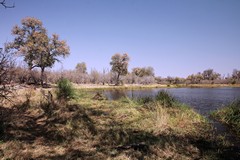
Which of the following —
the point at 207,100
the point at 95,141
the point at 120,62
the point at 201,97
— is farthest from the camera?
the point at 120,62

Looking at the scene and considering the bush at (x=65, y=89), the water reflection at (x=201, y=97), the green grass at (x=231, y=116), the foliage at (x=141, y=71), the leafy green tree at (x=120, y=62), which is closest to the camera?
the green grass at (x=231, y=116)

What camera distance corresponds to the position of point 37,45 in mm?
27250

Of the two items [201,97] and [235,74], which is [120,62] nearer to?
[201,97]

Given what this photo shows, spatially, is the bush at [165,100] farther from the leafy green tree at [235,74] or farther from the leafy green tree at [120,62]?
the leafy green tree at [235,74]

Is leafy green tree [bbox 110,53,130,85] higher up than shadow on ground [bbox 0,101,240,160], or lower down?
higher up

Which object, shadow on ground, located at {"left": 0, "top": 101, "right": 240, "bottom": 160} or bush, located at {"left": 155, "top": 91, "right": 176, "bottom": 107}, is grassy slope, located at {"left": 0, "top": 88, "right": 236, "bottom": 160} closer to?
shadow on ground, located at {"left": 0, "top": 101, "right": 240, "bottom": 160}

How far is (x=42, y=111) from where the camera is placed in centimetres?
707

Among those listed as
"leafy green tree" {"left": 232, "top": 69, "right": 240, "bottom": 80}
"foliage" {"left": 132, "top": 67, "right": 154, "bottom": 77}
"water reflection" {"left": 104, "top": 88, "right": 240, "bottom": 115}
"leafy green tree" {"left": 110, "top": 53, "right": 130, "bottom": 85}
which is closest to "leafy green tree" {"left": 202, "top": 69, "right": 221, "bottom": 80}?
"leafy green tree" {"left": 232, "top": 69, "right": 240, "bottom": 80}

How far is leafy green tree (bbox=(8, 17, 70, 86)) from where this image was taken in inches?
1058

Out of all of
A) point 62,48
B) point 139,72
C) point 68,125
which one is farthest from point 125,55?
point 68,125

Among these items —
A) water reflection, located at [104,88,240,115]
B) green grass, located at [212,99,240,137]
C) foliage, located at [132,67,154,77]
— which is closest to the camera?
green grass, located at [212,99,240,137]

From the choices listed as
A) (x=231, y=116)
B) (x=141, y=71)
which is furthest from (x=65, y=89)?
(x=141, y=71)

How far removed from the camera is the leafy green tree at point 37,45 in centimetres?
2686

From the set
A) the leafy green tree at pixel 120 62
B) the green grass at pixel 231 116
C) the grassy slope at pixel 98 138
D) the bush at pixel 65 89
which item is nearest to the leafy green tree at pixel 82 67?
the leafy green tree at pixel 120 62
